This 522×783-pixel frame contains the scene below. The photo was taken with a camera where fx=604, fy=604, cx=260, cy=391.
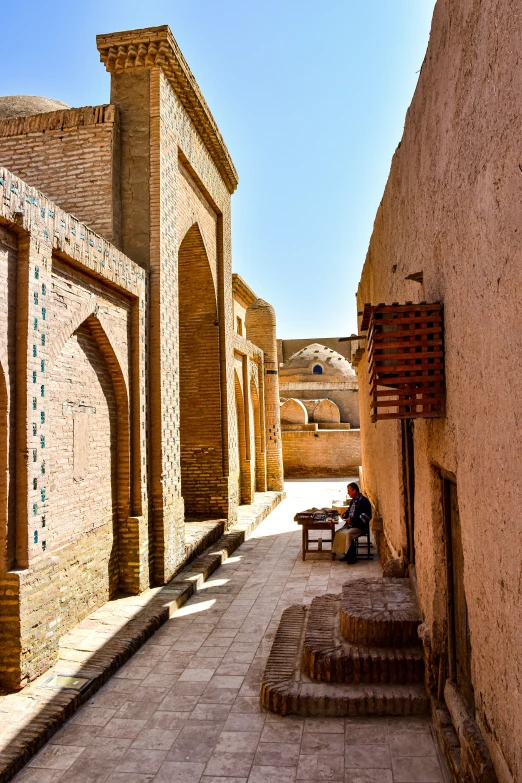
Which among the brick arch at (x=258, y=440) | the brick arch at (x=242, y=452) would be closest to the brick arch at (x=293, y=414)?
the brick arch at (x=258, y=440)

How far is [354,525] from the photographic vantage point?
9.04 metres

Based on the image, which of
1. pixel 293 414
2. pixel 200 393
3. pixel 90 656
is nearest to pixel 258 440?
pixel 200 393

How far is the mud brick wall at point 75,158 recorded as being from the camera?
8.03 m

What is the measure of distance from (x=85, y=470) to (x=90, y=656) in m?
1.90

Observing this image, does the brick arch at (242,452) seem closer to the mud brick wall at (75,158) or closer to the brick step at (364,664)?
the mud brick wall at (75,158)

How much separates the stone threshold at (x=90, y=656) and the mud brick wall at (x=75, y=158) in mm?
4567

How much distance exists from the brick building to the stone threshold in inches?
6.9

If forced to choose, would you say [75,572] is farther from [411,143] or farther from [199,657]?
[411,143]

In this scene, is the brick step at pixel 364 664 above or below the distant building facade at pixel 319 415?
below

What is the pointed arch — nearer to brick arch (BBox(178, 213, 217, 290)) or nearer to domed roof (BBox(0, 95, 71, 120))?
brick arch (BBox(178, 213, 217, 290))

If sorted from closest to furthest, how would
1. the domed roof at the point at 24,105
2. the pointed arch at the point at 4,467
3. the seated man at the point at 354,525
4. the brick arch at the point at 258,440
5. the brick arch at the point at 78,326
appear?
the pointed arch at the point at 4,467, the brick arch at the point at 78,326, the seated man at the point at 354,525, the domed roof at the point at 24,105, the brick arch at the point at 258,440

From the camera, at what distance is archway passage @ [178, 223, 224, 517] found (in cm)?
1115

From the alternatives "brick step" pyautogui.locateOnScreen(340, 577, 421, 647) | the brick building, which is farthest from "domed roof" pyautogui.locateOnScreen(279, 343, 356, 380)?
"brick step" pyautogui.locateOnScreen(340, 577, 421, 647)

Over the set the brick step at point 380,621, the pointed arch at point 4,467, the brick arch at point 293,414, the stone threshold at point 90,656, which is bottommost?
the stone threshold at point 90,656
